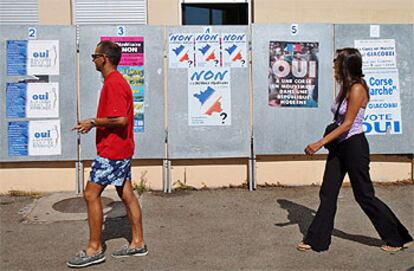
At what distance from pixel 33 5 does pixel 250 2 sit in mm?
2943

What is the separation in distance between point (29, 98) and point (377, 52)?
447 cm

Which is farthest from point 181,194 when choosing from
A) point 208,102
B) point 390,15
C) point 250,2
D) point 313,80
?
point 390,15

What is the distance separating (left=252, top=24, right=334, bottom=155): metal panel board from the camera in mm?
7172

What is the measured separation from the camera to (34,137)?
7031mm

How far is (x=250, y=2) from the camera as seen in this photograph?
7.73 metres

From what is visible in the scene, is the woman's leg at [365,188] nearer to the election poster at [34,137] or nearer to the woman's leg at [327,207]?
the woman's leg at [327,207]

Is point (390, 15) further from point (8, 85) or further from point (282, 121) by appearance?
point (8, 85)

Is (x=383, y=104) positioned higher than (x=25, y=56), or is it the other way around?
(x=25, y=56)

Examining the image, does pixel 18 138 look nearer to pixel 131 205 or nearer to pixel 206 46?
pixel 206 46

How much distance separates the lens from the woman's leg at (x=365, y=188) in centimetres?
490

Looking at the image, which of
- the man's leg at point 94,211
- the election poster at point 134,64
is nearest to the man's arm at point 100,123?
the man's leg at point 94,211

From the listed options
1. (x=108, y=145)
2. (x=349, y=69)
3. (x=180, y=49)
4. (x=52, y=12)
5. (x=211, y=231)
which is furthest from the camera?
(x=52, y=12)

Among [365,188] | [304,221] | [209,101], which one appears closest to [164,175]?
[209,101]

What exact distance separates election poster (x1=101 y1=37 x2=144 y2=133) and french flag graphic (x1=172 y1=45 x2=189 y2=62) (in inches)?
17.0
